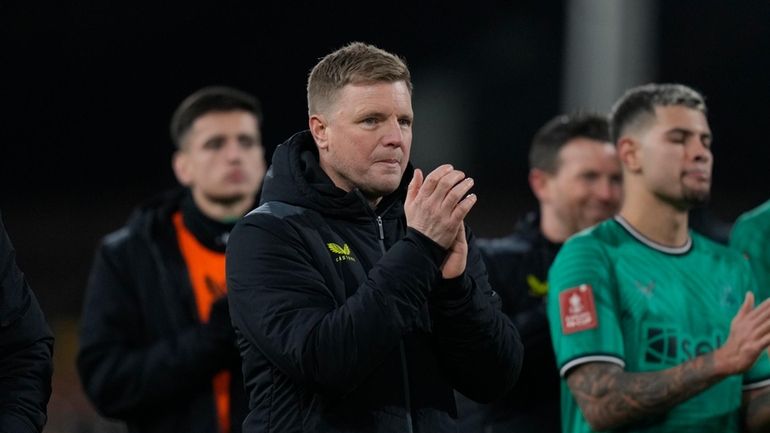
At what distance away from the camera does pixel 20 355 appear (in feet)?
11.2

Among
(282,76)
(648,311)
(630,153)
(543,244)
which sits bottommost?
(282,76)

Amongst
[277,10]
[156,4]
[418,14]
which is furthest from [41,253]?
[418,14]

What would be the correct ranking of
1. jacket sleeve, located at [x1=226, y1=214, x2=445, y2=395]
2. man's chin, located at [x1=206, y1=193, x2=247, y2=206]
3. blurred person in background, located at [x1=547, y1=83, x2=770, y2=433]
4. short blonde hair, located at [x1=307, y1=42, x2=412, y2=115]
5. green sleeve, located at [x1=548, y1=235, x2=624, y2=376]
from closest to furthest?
jacket sleeve, located at [x1=226, y1=214, x2=445, y2=395], short blonde hair, located at [x1=307, y1=42, x2=412, y2=115], blurred person in background, located at [x1=547, y1=83, x2=770, y2=433], green sleeve, located at [x1=548, y1=235, x2=624, y2=376], man's chin, located at [x1=206, y1=193, x2=247, y2=206]

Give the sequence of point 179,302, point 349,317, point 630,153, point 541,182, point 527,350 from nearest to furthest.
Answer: point 349,317
point 630,153
point 527,350
point 179,302
point 541,182

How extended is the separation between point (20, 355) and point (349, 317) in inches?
33.0

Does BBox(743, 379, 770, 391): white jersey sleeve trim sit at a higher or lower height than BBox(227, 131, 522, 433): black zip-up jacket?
lower

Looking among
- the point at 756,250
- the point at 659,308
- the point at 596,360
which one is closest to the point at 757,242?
the point at 756,250

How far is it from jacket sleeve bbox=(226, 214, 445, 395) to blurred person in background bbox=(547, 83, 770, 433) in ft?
3.38

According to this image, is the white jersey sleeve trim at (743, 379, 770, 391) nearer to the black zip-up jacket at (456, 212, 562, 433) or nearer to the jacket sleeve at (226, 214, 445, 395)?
the black zip-up jacket at (456, 212, 562, 433)

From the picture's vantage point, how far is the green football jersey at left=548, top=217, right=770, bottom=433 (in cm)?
424

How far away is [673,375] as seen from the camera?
4.07 m

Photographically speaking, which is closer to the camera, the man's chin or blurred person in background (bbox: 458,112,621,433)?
blurred person in background (bbox: 458,112,621,433)

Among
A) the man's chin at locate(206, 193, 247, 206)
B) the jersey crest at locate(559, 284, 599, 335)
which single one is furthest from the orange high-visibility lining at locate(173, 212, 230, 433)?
the jersey crest at locate(559, 284, 599, 335)

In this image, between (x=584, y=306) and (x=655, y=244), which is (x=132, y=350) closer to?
(x=584, y=306)
